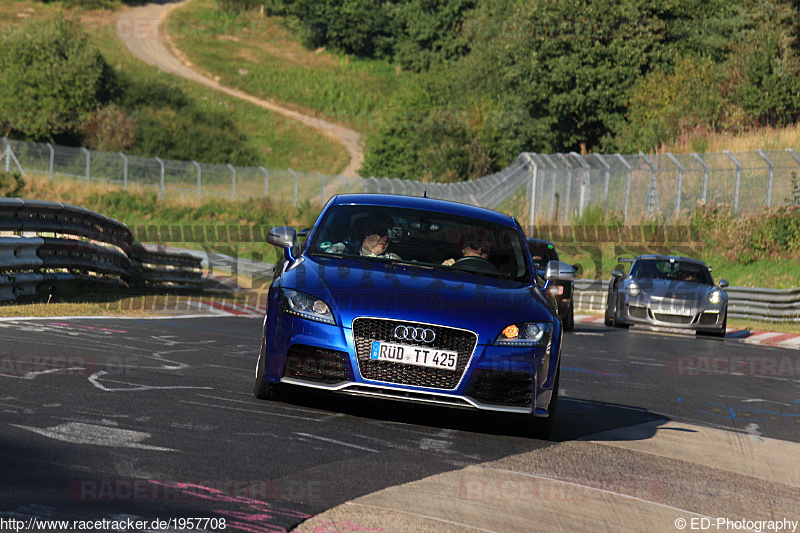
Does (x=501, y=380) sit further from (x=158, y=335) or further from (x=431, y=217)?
(x=158, y=335)

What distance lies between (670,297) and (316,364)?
14.5m

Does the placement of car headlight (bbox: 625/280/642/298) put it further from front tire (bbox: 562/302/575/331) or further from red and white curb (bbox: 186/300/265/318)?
red and white curb (bbox: 186/300/265/318)

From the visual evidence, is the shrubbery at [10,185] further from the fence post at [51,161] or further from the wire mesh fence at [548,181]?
the wire mesh fence at [548,181]

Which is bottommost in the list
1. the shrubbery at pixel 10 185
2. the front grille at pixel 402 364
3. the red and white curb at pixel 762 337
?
the shrubbery at pixel 10 185

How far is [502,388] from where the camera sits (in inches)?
283

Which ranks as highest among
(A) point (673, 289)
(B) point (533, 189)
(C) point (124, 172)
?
(B) point (533, 189)

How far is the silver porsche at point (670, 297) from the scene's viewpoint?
20469 millimetres

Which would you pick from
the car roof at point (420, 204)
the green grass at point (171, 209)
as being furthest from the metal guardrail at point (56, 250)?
the green grass at point (171, 209)

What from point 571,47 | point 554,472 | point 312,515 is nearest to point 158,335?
point 554,472

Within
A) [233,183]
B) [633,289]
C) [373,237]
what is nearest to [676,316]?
[633,289]

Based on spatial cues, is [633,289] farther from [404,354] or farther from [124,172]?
[124,172]

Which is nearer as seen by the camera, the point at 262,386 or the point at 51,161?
the point at 262,386

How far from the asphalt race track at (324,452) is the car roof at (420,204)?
1.52 m

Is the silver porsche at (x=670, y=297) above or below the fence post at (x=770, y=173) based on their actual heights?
below
